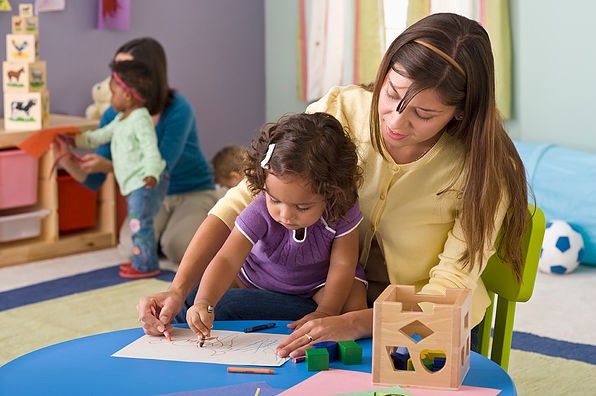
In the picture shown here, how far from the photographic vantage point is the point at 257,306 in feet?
5.54

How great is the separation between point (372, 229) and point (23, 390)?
74cm

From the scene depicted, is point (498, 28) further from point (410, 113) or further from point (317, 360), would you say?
point (317, 360)

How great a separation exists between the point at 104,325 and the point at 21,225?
92 centimetres

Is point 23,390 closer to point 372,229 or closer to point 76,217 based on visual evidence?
point 372,229

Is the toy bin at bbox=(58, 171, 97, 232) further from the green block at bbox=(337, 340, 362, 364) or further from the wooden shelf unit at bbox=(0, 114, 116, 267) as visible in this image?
the green block at bbox=(337, 340, 362, 364)

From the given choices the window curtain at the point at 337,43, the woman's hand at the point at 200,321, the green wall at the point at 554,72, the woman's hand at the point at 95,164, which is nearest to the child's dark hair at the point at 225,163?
the woman's hand at the point at 95,164

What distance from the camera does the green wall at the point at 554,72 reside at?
378 cm

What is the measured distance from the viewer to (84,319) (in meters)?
2.84

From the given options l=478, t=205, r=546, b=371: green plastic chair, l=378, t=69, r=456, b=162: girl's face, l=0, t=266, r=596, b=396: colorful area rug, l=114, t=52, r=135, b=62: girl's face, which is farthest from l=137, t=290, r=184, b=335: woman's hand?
l=114, t=52, r=135, b=62: girl's face

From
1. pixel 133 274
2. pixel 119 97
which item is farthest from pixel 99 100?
pixel 133 274

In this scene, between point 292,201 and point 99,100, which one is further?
point 99,100

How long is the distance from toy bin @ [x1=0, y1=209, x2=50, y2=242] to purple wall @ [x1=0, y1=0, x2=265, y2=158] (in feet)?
1.80

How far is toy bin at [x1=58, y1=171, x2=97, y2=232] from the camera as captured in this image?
3691 millimetres

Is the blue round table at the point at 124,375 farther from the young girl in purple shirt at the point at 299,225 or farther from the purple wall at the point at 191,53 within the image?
the purple wall at the point at 191,53
